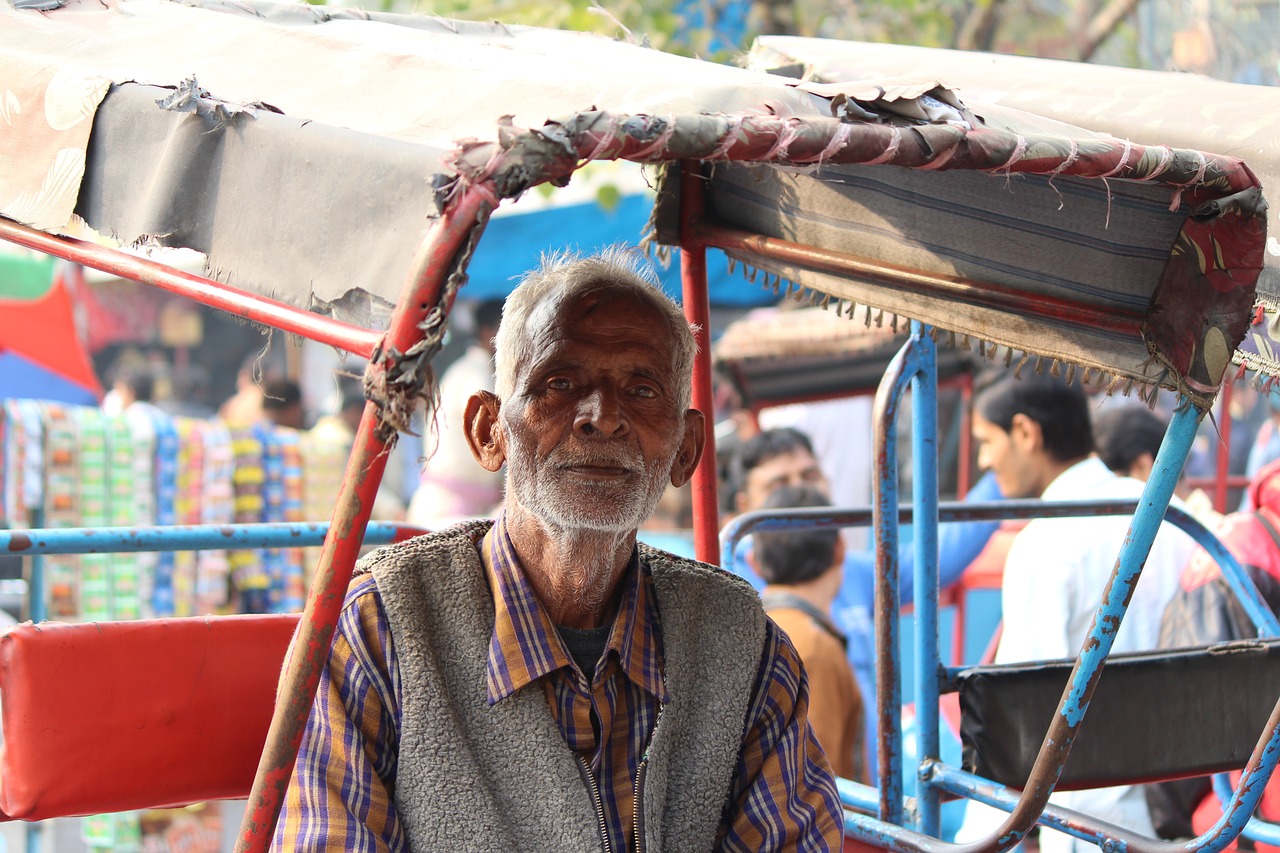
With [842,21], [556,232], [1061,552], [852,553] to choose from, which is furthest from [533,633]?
[842,21]

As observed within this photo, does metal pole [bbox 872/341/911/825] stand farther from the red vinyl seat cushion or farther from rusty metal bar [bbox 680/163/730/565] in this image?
the red vinyl seat cushion

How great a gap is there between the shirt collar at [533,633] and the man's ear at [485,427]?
10 centimetres

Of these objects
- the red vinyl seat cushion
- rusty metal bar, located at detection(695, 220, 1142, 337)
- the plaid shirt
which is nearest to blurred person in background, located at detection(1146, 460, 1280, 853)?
rusty metal bar, located at detection(695, 220, 1142, 337)

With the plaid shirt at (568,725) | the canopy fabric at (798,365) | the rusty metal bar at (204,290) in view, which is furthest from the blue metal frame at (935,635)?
the canopy fabric at (798,365)

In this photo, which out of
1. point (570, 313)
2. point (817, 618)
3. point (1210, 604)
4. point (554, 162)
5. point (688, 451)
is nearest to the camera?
point (554, 162)

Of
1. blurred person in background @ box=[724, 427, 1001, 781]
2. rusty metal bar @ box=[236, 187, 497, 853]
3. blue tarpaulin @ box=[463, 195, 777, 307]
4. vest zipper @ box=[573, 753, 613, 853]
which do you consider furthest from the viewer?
blue tarpaulin @ box=[463, 195, 777, 307]

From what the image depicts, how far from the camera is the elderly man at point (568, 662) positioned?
181cm

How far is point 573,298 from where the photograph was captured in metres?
2.00

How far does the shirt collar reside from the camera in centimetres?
188

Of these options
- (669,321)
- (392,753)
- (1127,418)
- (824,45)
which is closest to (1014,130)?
(669,321)

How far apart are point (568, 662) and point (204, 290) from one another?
779 mm

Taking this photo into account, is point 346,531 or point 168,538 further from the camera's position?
point 168,538

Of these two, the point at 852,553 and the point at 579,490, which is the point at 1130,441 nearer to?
the point at 852,553

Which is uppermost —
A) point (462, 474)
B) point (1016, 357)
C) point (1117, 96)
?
point (1117, 96)
